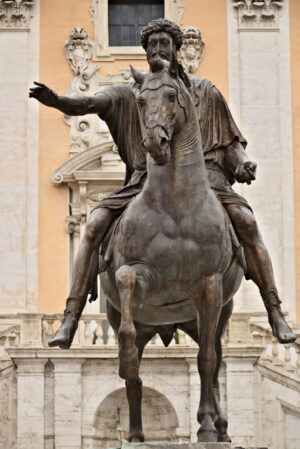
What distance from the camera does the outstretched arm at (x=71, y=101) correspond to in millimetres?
8336

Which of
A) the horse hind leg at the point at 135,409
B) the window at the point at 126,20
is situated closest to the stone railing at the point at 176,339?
the window at the point at 126,20

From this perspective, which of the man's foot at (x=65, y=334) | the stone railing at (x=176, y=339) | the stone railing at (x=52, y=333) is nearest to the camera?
the man's foot at (x=65, y=334)

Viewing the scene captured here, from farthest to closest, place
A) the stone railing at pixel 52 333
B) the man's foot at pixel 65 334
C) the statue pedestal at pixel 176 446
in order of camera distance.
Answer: the stone railing at pixel 52 333, the man's foot at pixel 65 334, the statue pedestal at pixel 176 446

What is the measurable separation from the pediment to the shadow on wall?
15.0 ft

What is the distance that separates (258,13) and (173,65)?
1591 cm

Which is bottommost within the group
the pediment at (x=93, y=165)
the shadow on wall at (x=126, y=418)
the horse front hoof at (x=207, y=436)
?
the shadow on wall at (x=126, y=418)

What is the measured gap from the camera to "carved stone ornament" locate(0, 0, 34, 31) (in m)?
23.3

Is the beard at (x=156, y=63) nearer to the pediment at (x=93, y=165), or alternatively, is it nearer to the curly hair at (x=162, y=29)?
the curly hair at (x=162, y=29)

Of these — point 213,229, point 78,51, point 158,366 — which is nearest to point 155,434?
point 158,366

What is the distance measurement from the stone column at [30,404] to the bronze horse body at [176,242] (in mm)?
11168

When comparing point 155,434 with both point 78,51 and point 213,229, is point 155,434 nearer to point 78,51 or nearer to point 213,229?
point 78,51

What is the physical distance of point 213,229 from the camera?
26.3ft

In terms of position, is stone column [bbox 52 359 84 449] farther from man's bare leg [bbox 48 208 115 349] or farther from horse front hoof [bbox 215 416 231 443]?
man's bare leg [bbox 48 208 115 349]

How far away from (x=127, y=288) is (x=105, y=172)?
14.9 m
